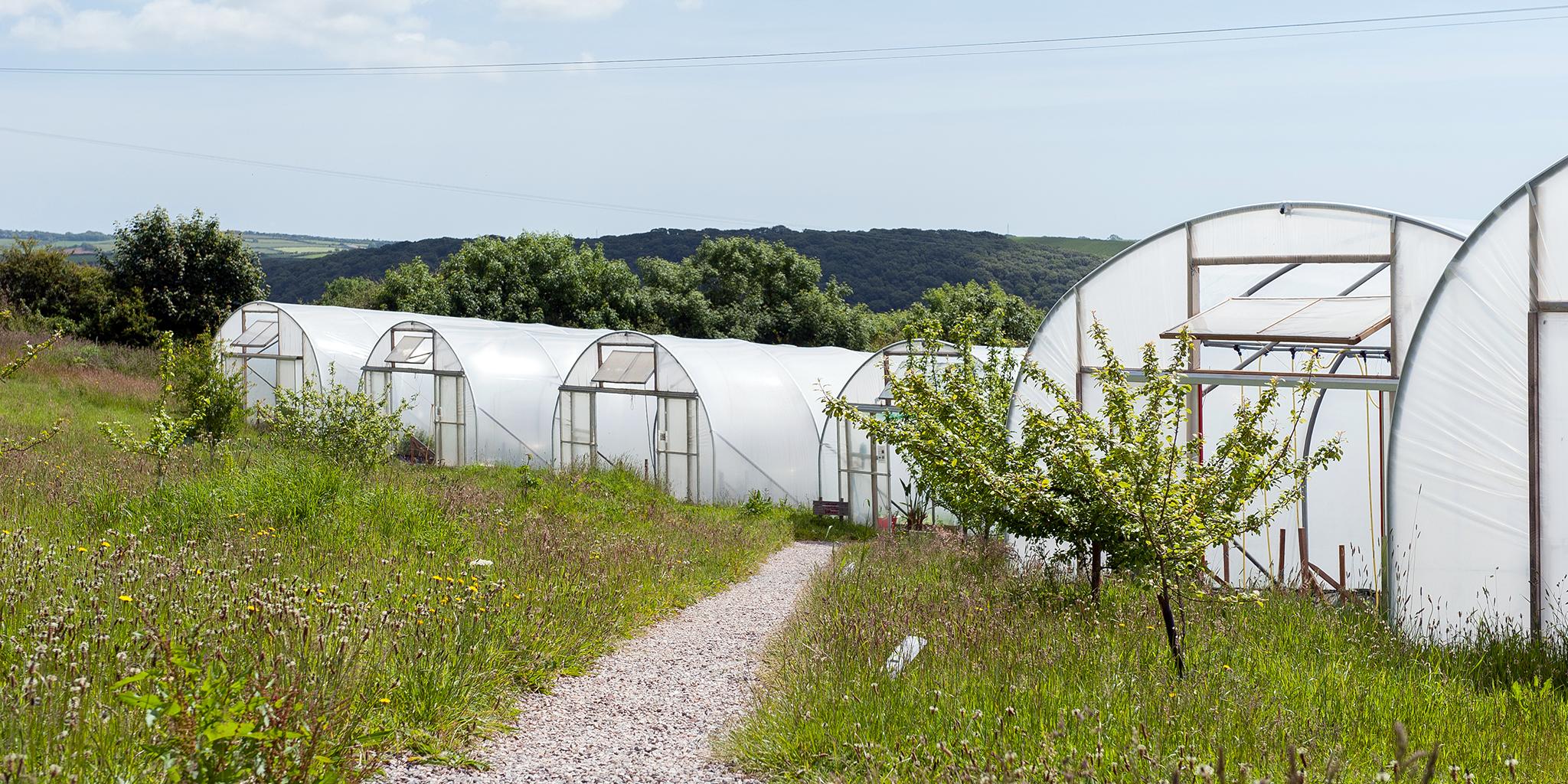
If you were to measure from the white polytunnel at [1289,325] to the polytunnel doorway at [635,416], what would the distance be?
29.6 feet

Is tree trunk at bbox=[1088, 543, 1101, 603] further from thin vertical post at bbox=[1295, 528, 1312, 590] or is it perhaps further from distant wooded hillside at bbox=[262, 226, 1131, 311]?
distant wooded hillside at bbox=[262, 226, 1131, 311]

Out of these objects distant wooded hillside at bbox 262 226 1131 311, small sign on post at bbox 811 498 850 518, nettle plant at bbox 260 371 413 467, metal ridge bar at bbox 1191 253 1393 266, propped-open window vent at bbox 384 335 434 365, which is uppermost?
distant wooded hillside at bbox 262 226 1131 311

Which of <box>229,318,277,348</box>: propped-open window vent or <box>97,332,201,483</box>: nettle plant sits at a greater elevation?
<box>229,318,277,348</box>: propped-open window vent

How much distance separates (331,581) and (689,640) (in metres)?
2.80

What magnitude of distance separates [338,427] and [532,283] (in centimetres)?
2524

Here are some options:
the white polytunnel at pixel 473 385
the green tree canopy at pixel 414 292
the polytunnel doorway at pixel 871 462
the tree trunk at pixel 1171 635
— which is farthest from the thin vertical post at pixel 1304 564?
the green tree canopy at pixel 414 292

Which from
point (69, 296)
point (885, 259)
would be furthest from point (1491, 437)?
point (885, 259)

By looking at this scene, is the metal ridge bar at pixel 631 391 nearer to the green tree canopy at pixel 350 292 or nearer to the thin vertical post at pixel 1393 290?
the thin vertical post at pixel 1393 290

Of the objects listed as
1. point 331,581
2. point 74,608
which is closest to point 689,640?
point 331,581

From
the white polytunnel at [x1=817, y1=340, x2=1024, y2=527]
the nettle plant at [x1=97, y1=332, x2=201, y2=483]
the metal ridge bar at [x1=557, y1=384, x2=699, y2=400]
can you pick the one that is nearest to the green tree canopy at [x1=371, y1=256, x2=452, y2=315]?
the metal ridge bar at [x1=557, y1=384, x2=699, y2=400]

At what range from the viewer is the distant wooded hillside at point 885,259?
260ft

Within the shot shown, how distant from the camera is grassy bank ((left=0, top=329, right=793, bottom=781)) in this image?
184 inches

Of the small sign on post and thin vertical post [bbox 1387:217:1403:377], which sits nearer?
thin vertical post [bbox 1387:217:1403:377]

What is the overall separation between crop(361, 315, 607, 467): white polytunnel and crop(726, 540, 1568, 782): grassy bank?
15.6 m
